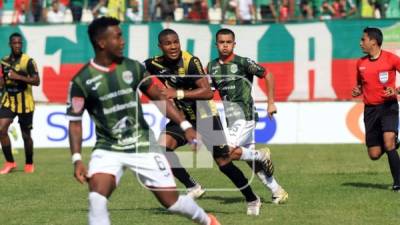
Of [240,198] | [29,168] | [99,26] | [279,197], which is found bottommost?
[29,168]

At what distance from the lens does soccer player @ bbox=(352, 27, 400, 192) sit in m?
13.9

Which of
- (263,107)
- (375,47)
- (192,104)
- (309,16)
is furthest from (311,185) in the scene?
(309,16)

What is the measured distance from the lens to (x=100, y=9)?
27141 mm

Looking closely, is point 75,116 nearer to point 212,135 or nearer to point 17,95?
point 212,135

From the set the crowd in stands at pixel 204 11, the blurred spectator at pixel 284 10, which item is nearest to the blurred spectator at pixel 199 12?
the crowd in stands at pixel 204 11

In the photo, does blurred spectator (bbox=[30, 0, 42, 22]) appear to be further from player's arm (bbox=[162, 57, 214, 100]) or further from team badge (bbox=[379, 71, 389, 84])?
player's arm (bbox=[162, 57, 214, 100])

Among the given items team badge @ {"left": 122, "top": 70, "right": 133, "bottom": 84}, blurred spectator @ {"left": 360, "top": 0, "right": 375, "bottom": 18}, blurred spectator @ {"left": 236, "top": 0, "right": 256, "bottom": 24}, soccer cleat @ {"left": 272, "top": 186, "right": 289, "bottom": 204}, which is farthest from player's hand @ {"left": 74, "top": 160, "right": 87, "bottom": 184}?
blurred spectator @ {"left": 360, "top": 0, "right": 375, "bottom": 18}

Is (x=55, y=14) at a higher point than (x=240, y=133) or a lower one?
higher

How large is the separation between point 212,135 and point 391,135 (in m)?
3.36

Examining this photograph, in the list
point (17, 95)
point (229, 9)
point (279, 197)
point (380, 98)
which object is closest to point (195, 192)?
point (279, 197)

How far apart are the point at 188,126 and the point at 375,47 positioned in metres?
5.87

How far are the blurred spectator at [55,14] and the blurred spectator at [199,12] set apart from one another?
12.2ft

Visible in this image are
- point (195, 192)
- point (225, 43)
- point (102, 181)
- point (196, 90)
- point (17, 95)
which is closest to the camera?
point (102, 181)

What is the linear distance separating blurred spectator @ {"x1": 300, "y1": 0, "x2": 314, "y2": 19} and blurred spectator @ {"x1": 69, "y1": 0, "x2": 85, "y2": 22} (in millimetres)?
6449
